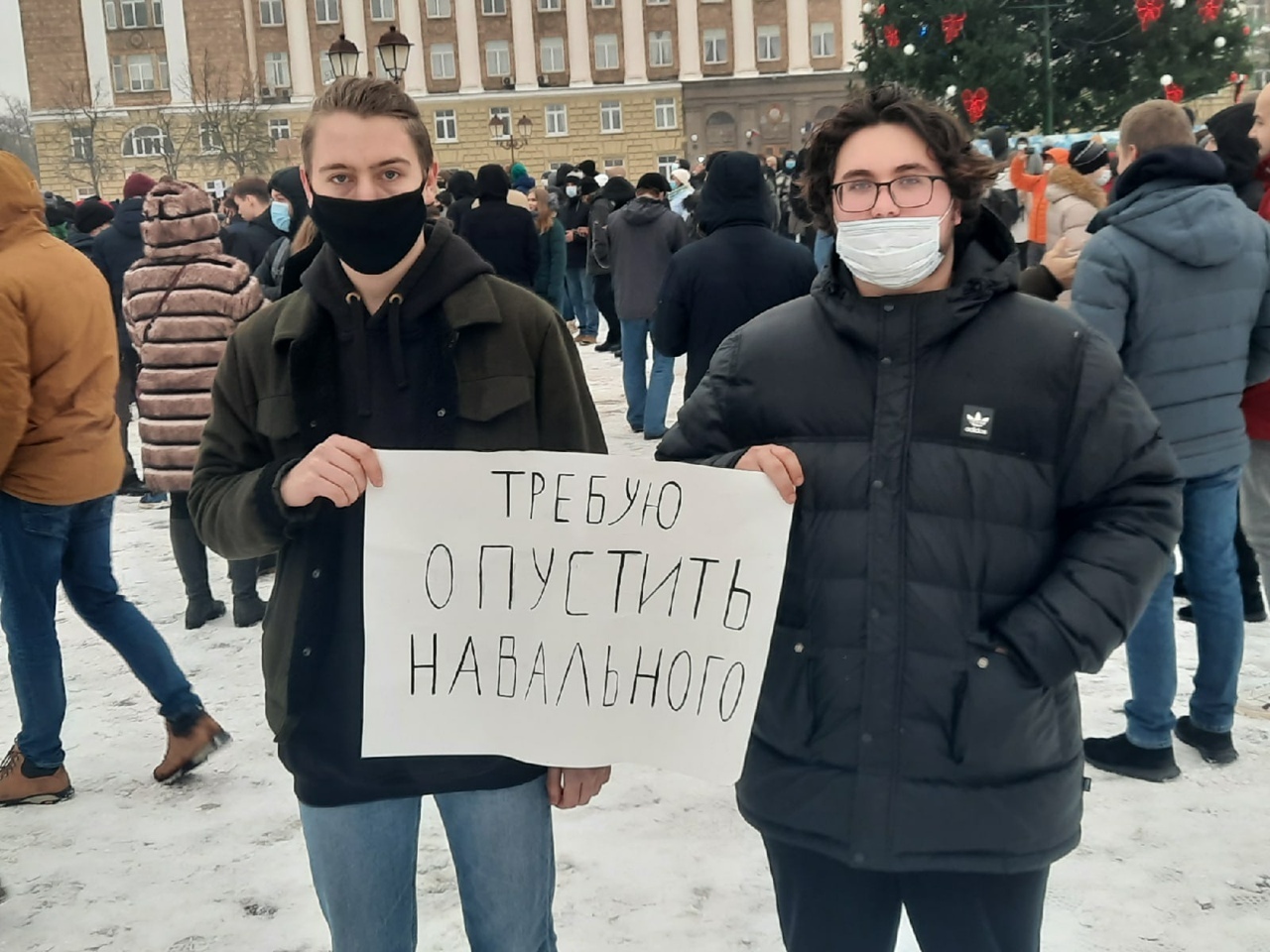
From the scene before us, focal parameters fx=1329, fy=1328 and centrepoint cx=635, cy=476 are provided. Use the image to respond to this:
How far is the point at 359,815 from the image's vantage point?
2148 mm

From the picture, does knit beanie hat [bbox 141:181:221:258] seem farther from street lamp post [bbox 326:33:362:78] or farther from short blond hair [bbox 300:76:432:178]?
street lamp post [bbox 326:33:362:78]

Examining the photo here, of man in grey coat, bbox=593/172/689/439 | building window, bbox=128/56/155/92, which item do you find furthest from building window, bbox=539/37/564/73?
man in grey coat, bbox=593/172/689/439

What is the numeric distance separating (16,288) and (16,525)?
0.75 m

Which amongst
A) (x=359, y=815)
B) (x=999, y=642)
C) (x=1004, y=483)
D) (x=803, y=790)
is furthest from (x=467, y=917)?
(x=1004, y=483)

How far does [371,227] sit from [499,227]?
8805 millimetres

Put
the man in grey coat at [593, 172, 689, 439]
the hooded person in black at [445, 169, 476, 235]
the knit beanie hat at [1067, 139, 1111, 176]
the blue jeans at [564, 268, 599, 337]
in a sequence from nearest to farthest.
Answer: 1. the knit beanie hat at [1067, 139, 1111, 176]
2. the man in grey coat at [593, 172, 689, 439]
3. the hooded person in black at [445, 169, 476, 235]
4. the blue jeans at [564, 268, 599, 337]

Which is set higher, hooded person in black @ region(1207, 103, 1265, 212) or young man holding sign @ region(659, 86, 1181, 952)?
hooded person in black @ region(1207, 103, 1265, 212)

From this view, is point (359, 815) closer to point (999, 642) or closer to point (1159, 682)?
point (999, 642)

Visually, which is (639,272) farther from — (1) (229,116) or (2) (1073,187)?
(1) (229,116)

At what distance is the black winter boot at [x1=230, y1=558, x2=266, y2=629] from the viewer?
20.2 feet

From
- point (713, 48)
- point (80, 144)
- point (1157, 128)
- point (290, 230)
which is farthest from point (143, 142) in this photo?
point (1157, 128)

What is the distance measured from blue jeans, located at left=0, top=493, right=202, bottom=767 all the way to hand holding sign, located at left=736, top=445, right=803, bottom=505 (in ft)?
9.25

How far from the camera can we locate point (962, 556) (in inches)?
77.9

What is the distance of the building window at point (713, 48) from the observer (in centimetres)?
6012
